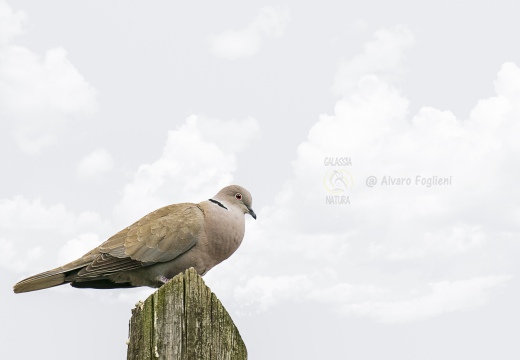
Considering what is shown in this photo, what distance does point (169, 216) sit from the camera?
6773 mm

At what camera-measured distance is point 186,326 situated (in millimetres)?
3727

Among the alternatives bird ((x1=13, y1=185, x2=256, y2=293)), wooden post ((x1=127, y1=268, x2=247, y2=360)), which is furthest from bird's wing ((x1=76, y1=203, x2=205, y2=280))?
wooden post ((x1=127, y1=268, x2=247, y2=360))

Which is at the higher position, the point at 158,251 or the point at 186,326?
the point at 158,251

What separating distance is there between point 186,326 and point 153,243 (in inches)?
117

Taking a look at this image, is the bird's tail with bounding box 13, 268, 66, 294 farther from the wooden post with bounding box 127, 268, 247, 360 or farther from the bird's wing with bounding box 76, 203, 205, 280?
the wooden post with bounding box 127, 268, 247, 360

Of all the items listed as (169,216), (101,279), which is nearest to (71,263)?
(101,279)

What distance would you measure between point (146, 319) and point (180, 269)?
9.37 feet

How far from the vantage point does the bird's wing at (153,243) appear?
21.6 feet

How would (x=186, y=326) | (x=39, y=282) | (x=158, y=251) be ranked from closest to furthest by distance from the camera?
(x=186, y=326), (x=158, y=251), (x=39, y=282)

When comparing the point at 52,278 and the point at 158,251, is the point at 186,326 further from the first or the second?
the point at 52,278

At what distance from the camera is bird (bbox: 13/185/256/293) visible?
6.61 metres

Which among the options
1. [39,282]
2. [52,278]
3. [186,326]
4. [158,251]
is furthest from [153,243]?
[186,326]

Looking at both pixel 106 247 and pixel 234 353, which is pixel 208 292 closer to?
pixel 234 353

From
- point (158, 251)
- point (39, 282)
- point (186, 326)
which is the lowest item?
point (186, 326)
